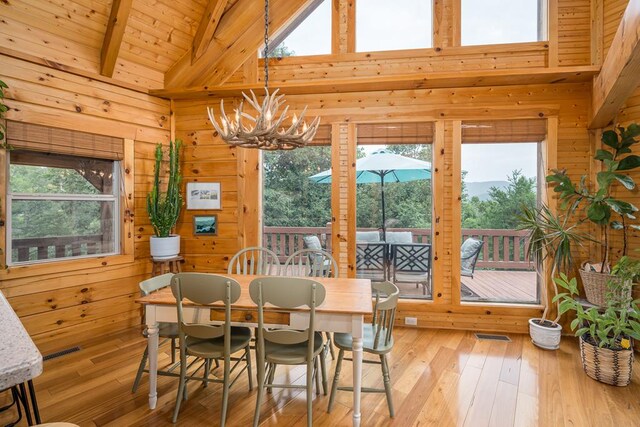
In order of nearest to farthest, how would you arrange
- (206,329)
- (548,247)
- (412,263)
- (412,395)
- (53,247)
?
1. (206,329)
2. (412,395)
3. (53,247)
4. (548,247)
5. (412,263)

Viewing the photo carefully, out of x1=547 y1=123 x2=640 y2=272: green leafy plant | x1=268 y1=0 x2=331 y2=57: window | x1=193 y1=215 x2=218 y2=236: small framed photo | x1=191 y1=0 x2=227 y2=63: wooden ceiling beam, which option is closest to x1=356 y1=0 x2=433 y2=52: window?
x1=268 y1=0 x2=331 y2=57: window

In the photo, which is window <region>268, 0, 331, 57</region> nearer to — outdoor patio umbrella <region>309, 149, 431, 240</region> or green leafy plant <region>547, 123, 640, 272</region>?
outdoor patio umbrella <region>309, 149, 431, 240</region>

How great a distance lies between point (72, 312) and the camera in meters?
3.21

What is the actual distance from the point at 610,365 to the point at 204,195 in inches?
172

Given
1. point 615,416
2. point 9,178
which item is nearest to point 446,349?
point 615,416

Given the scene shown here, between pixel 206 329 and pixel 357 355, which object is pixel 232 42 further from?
pixel 357 355

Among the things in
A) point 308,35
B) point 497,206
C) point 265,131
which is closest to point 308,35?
point 308,35

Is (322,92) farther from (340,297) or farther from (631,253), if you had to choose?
(631,253)

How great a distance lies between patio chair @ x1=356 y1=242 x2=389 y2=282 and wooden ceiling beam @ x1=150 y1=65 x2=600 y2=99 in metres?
1.91

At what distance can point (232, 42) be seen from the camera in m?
3.87

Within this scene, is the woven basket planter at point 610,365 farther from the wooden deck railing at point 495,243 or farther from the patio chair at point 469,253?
the patio chair at point 469,253

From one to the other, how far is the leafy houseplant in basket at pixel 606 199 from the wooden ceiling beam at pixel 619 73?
0.69 feet

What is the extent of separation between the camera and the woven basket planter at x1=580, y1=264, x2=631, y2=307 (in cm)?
293

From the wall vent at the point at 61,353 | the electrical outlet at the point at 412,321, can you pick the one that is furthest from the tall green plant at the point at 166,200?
the electrical outlet at the point at 412,321
